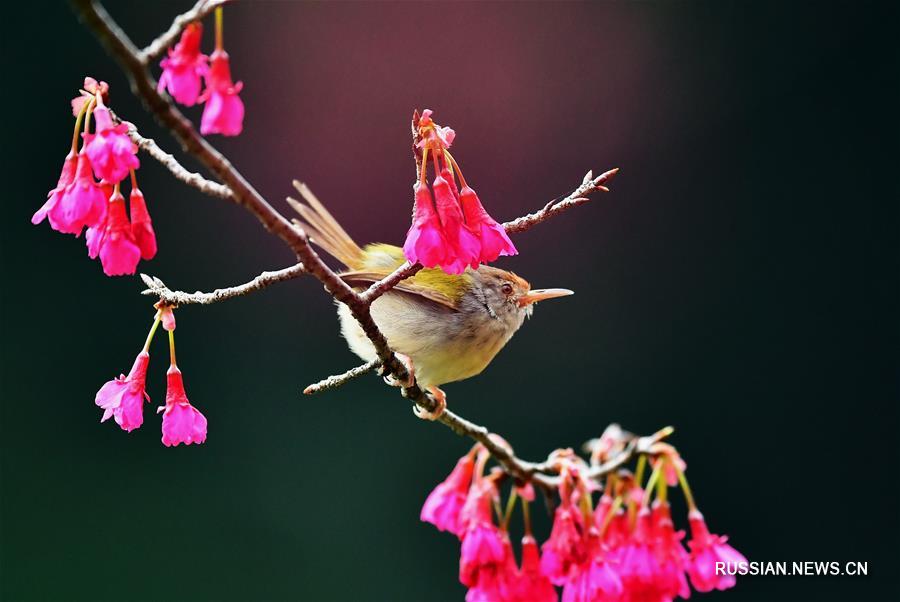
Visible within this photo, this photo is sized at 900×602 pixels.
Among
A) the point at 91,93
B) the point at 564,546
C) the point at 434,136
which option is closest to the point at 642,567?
the point at 564,546

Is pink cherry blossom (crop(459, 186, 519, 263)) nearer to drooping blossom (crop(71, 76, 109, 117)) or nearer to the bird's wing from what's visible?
drooping blossom (crop(71, 76, 109, 117))

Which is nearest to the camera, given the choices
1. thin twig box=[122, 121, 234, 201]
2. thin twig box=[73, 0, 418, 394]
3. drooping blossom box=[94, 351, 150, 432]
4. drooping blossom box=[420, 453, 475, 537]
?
thin twig box=[73, 0, 418, 394]

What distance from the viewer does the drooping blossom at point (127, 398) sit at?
3.27ft

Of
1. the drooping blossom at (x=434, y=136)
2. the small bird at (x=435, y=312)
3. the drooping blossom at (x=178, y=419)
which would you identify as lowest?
the drooping blossom at (x=178, y=419)

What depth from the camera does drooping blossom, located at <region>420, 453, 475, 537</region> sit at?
4.83ft

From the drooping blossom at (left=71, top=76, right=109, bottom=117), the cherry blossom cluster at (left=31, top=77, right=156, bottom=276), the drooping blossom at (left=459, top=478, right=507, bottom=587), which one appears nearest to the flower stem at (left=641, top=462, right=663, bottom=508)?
the drooping blossom at (left=459, top=478, right=507, bottom=587)

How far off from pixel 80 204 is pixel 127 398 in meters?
0.29

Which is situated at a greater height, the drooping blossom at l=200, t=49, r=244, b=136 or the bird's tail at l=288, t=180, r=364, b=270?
the bird's tail at l=288, t=180, r=364, b=270

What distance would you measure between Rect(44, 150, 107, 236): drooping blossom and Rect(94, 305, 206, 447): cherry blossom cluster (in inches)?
7.4

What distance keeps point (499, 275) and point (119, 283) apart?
1.99 m

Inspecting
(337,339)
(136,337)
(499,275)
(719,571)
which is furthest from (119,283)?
(719,571)

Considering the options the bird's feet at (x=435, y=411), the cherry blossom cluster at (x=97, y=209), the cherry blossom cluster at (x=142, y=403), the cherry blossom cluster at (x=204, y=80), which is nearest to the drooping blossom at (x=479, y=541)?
the bird's feet at (x=435, y=411)

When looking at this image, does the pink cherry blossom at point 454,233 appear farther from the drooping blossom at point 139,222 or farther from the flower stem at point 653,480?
the flower stem at point 653,480

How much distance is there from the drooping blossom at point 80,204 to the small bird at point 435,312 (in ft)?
2.79
